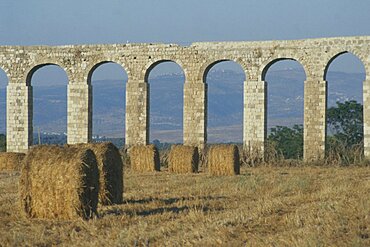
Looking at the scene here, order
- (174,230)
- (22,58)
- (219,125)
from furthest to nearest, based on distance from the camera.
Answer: (219,125) → (22,58) → (174,230)

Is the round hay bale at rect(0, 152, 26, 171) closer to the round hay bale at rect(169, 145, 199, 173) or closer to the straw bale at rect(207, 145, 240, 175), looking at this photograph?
the round hay bale at rect(169, 145, 199, 173)

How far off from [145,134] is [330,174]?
37.7ft

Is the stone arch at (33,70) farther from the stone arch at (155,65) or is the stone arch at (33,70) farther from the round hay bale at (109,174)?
the round hay bale at (109,174)

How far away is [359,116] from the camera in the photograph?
45.4 metres

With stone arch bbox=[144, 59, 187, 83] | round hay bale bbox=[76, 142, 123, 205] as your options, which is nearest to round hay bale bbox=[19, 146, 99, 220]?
round hay bale bbox=[76, 142, 123, 205]

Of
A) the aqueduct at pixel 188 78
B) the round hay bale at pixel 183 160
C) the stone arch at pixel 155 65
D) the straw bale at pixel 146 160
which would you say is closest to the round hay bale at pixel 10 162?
the straw bale at pixel 146 160

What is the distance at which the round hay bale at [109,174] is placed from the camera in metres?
16.1

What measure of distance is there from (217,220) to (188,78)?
2253 cm

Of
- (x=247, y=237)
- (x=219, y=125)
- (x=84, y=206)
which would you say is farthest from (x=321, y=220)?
(x=219, y=125)

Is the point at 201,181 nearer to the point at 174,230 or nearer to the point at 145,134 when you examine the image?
the point at 174,230

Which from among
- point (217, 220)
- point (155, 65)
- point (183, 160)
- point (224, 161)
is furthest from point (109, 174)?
point (155, 65)

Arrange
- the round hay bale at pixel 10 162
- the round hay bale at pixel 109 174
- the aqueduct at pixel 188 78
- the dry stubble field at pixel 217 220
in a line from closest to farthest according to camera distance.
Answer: the dry stubble field at pixel 217 220 < the round hay bale at pixel 109 174 < the round hay bale at pixel 10 162 < the aqueduct at pixel 188 78

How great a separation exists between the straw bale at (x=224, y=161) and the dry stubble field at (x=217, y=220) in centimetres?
616

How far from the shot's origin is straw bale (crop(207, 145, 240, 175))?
83.3ft
